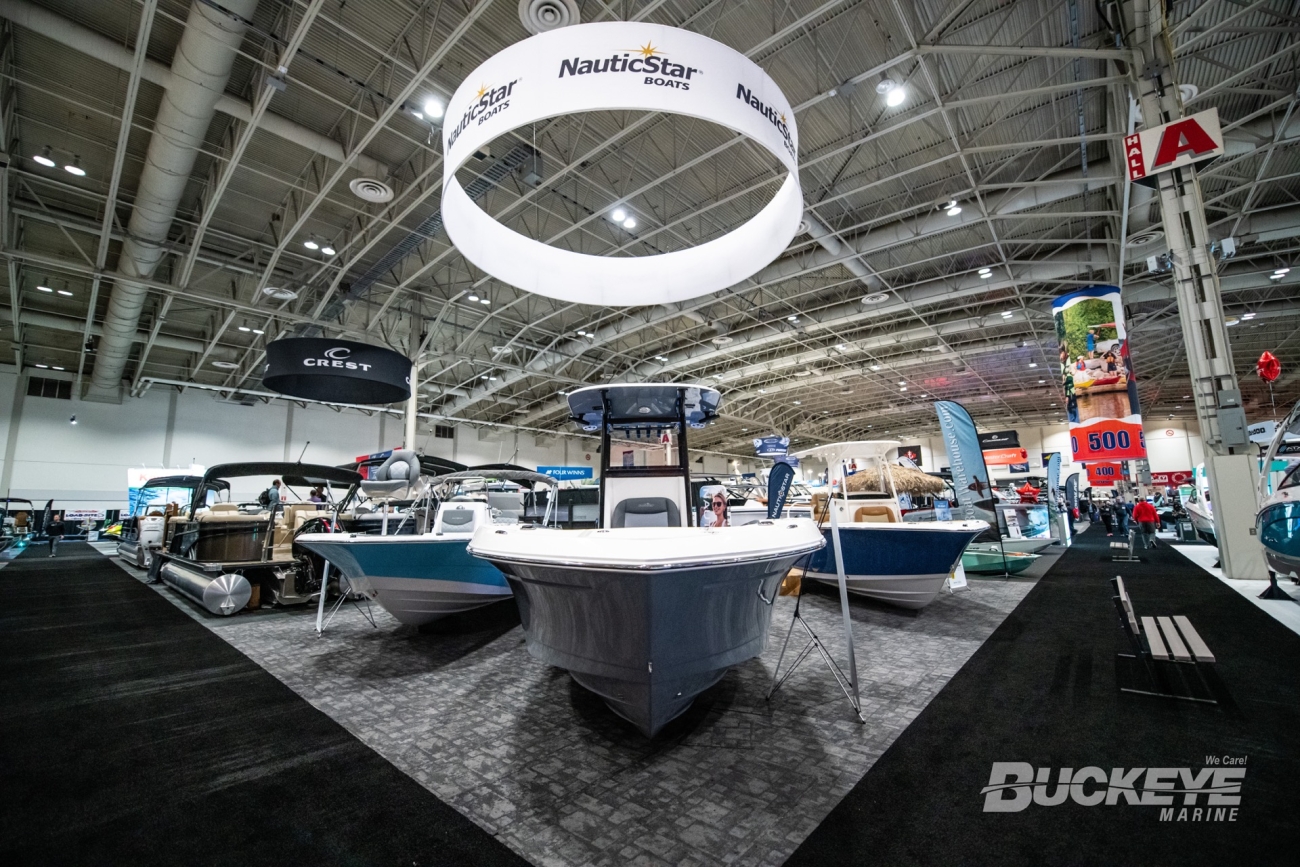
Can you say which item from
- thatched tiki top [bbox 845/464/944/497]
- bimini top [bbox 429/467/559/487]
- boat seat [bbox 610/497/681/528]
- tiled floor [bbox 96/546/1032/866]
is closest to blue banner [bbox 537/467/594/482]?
thatched tiki top [bbox 845/464/944/497]

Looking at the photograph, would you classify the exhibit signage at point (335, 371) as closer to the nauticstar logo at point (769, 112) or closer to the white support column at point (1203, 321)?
the nauticstar logo at point (769, 112)

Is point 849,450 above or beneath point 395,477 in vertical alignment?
above

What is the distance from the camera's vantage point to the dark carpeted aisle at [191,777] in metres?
1.77

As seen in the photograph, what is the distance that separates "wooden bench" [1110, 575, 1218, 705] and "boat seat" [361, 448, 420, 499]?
5.45 meters

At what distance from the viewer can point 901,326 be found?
1836cm

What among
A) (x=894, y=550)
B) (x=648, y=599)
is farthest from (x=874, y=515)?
(x=648, y=599)

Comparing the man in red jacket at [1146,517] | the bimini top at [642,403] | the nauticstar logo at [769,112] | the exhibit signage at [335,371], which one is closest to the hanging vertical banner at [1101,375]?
the man in red jacket at [1146,517]

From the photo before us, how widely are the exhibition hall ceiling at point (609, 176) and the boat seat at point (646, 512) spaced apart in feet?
8.55

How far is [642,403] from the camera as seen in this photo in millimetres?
4016

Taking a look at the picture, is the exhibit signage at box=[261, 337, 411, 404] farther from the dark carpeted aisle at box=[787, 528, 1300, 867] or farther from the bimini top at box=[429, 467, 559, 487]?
the dark carpeted aisle at box=[787, 528, 1300, 867]

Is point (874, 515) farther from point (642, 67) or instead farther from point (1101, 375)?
point (1101, 375)

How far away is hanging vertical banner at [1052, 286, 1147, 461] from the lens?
31.1 ft

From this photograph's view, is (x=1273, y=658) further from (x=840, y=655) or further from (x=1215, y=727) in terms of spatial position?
(x=840, y=655)

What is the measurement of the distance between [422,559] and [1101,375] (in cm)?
1181
